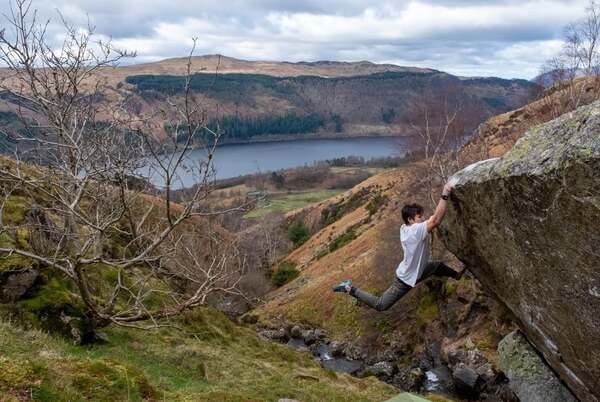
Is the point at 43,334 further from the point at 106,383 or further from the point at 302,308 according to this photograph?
the point at 302,308

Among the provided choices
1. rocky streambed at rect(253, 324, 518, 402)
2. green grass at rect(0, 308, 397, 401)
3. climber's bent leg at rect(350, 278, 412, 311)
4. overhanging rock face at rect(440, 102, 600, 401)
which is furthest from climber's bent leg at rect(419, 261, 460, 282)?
rocky streambed at rect(253, 324, 518, 402)

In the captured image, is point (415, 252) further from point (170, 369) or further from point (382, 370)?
point (382, 370)

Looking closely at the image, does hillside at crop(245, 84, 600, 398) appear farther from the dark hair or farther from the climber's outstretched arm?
the climber's outstretched arm

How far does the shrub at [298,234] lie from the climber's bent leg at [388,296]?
297ft

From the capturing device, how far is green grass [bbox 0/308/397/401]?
27.8 feet

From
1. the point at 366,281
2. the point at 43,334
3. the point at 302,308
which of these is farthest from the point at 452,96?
the point at 43,334

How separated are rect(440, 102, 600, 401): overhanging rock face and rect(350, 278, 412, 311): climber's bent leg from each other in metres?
2.08

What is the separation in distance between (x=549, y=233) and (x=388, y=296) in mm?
4953

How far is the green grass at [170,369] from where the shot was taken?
8.46 metres

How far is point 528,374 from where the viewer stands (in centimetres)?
991

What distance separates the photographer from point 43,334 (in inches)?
554

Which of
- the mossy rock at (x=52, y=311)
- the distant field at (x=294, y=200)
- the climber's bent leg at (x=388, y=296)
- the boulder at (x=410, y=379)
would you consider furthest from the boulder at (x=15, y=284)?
the distant field at (x=294, y=200)

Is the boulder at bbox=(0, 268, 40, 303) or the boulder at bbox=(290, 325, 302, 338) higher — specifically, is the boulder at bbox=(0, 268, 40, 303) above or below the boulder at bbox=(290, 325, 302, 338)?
above

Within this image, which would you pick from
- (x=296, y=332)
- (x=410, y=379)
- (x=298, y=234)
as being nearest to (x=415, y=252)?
(x=410, y=379)
